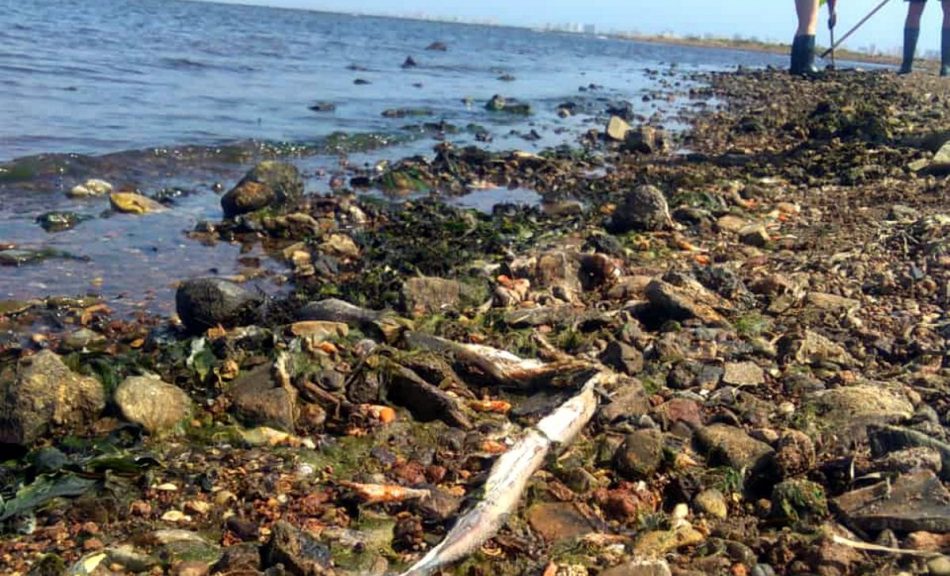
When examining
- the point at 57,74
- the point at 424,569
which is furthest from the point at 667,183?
the point at 57,74

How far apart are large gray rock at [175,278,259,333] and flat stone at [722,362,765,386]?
3227mm

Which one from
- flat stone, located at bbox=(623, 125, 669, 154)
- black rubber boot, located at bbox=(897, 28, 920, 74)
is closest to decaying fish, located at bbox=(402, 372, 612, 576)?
flat stone, located at bbox=(623, 125, 669, 154)

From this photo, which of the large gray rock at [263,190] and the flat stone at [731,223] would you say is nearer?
the flat stone at [731,223]

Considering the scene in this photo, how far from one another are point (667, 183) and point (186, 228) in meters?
5.97

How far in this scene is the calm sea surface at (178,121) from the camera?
25.8ft

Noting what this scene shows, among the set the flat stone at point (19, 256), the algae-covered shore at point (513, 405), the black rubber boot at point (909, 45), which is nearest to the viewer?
the algae-covered shore at point (513, 405)

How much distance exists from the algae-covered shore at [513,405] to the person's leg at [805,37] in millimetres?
11001

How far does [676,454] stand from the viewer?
3.83 metres

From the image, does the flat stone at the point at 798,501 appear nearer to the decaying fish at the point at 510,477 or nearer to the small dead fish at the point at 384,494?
the decaying fish at the point at 510,477

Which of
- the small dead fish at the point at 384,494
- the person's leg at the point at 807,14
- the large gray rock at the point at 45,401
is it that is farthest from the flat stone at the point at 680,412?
the person's leg at the point at 807,14

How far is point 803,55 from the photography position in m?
21.5

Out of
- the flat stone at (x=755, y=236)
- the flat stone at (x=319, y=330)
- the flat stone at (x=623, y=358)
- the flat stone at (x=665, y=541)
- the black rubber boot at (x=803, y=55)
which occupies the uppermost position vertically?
the black rubber boot at (x=803, y=55)

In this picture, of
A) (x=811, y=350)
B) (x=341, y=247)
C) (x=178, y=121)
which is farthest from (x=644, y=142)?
(x=811, y=350)

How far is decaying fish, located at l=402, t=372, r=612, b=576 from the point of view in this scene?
309 centimetres
